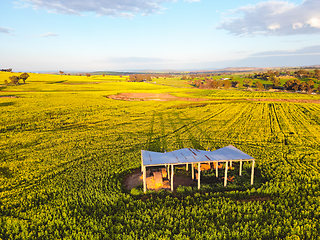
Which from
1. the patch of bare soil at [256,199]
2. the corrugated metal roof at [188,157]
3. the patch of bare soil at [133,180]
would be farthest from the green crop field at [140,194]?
the corrugated metal roof at [188,157]

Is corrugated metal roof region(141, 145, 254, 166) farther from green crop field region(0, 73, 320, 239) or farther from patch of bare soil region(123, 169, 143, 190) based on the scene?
patch of bare soil region(123, 169, 143, 190)

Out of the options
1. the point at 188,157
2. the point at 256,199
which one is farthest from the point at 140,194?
the point at 256,199

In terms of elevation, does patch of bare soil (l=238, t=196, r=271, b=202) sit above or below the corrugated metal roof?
below

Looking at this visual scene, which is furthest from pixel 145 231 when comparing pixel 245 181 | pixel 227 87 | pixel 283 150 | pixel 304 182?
pixel 227 87

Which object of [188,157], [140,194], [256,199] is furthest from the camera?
[188,157]

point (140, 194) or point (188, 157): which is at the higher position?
point (188, 157)

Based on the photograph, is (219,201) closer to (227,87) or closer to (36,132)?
(36,132)

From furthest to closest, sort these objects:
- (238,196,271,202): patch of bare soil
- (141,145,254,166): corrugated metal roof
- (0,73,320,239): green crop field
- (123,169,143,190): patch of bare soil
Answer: (123,169,143,190): patch of bare soil → (141,145,254,166): corrugated metal roof → (238,196,271,202): patch of bare soil → (0,73,320,239): green crop field

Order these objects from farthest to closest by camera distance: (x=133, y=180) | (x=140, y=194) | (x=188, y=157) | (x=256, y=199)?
(x=133, y=180)
(x=188, y=157)
(x=140, y=194)
(x=256, y=199)

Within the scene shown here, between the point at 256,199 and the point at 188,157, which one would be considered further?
the point at 188,157

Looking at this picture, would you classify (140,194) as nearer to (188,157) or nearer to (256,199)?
(188,157)

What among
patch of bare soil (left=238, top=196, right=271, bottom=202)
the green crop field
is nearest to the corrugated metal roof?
the green crop field
